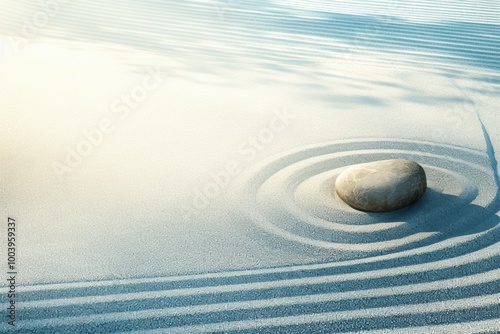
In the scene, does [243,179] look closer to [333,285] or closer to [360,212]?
[360,212]

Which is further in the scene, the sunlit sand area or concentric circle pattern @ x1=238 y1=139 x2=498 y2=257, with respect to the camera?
concentric circle pattern @ x1=238 y1=139 x2=498 y2=257

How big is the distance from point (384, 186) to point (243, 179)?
2.87 feet

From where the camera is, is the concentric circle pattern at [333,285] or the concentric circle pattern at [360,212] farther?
the concentric circle pattern at [360,212]

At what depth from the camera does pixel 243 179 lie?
342 cm

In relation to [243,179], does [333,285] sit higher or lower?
lower

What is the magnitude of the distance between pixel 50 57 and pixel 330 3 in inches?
153

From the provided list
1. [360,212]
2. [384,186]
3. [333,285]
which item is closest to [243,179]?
[360,212]

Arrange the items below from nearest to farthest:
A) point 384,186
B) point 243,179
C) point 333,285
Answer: point 333,285 < point 384,186 < point 243,179

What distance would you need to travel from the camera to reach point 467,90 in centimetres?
481

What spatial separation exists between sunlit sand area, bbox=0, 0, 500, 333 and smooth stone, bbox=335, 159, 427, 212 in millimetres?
65

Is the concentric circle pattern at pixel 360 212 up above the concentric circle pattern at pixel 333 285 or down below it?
above

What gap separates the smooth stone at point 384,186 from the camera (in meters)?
2.99

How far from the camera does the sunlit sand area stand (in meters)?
2.41

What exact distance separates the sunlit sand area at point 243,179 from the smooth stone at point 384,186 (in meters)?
0.06
